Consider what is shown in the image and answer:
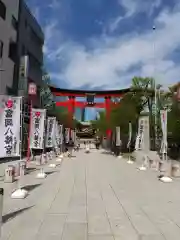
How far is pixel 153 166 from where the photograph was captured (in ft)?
79.7

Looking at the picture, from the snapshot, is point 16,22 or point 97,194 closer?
point 97,194

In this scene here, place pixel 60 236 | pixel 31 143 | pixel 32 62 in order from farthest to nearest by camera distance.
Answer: pixel 32 62 → pixel 31 143 → pixel 60 236

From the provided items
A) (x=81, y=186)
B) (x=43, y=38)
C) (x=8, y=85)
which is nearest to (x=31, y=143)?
(x=81, y=186)

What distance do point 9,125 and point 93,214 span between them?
510 cm

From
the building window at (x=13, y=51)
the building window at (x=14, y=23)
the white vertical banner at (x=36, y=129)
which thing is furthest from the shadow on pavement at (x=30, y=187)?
the building window at (x=13, y=51)

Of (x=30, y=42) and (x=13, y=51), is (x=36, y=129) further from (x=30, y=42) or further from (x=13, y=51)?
(x=30, y=42)

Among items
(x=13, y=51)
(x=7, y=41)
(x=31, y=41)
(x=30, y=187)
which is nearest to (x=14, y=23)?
(x=13, y=51)

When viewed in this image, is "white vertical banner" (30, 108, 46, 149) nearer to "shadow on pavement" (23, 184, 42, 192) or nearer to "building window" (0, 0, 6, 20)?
"shadow on pavement" (23, 184, 42, 192)

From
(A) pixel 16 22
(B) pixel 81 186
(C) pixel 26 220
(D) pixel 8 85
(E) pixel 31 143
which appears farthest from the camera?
(A) pixel 16 22

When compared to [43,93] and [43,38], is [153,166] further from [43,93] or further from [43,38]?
[43,93]

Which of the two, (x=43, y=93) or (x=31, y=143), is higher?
(x=43, y=93)

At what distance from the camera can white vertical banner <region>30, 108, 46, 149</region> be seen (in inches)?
850

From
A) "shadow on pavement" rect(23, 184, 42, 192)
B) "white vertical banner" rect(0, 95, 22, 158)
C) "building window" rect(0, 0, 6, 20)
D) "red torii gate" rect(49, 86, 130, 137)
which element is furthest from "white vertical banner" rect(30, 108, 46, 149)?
"red torii gate" rect(49, 86, 130, 137)

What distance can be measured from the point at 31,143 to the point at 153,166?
8.36 metres
